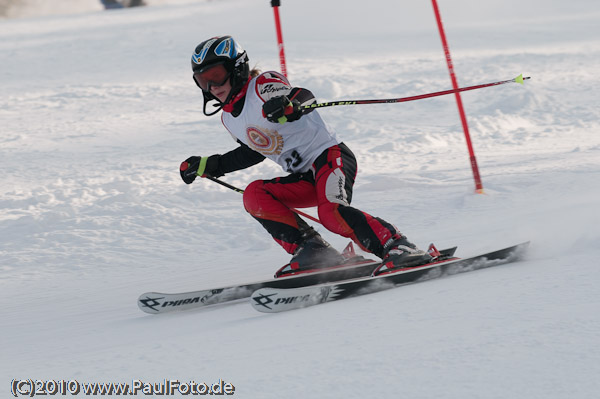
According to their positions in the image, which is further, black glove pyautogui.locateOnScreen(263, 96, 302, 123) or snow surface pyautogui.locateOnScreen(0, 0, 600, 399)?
black glove pyautogui.locateOnScreen(263, 96, 302, 123)

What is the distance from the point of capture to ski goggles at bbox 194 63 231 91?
342cm

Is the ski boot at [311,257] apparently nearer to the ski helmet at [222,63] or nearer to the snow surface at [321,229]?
the snow surface at [321,229]

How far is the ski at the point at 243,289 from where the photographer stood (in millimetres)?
3385

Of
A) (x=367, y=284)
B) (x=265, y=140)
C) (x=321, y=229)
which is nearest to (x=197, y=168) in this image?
(x=265, y=140)

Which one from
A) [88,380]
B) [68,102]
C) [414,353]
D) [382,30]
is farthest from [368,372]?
[382,30]

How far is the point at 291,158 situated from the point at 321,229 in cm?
173

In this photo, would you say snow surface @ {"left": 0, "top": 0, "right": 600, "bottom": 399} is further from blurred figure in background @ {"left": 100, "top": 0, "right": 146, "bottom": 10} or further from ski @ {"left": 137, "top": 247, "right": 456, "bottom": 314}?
blurred figure in background @ {"left": 100, "top": 0, "right": 146, "bottom": 10}

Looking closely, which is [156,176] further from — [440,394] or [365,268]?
[440,394]

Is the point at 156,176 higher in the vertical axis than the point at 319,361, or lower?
lower

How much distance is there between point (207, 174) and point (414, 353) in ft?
6.50

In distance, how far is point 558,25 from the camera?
628 inches

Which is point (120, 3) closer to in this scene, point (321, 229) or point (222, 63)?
point (321, 229)

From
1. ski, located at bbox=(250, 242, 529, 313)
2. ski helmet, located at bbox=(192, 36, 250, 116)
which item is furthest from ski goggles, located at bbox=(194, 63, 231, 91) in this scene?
ski, located at bbox=(250, 242, 529, 313)

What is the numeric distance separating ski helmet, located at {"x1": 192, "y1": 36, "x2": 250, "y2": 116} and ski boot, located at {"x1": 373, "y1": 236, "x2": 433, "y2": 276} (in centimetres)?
110
